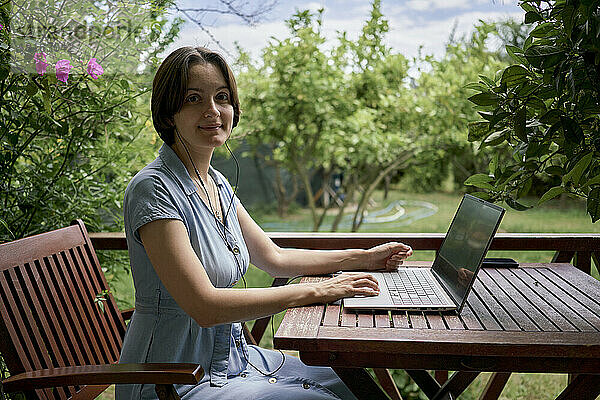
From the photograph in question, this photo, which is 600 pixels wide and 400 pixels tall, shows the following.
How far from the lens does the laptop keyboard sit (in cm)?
158

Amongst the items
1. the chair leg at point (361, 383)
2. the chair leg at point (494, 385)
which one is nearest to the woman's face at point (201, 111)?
the chair leg at point (361, 383)

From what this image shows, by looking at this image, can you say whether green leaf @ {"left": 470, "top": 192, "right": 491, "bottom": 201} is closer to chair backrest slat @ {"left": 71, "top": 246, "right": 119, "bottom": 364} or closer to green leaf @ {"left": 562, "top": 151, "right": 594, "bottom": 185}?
green leaf @ {"left": 562, "top": 151, "right": 594, "bottom": 185}

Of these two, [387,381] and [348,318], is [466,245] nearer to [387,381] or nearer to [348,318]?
[348,318]

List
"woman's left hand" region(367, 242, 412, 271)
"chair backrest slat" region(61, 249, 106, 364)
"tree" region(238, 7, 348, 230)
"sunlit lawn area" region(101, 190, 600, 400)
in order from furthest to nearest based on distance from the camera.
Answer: "sunlit lawn area" region(101, 190, 600, 400), "tree" region(238, 7, 348, 230), "woman's left hand" region(367, 242, 412, 271), "chair backrest slat" region(61, 249, 106, 364)

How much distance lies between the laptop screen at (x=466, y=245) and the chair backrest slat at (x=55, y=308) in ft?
3.50

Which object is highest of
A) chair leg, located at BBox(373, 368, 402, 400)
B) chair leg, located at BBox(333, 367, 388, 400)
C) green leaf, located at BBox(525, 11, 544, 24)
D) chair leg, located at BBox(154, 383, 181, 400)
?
green leaf, located at BBox(525, 11, 544, 24)

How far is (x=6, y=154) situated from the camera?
2.12 m

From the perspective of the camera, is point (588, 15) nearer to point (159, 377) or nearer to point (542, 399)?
point (159, 377)

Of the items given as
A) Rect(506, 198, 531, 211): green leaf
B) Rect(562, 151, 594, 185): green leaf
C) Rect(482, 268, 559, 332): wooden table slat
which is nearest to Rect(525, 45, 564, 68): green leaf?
Rect(562, 151, 594, 185): green leaf

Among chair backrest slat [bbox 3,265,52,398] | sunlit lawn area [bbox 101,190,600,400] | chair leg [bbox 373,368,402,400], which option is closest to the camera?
chair backrest slat [bbox 3,265,52,398]

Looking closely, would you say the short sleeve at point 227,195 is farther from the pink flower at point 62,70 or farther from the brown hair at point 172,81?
the pink flower at point 62,70

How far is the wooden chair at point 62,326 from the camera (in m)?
1.37

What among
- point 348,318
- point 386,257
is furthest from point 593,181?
point 386,257

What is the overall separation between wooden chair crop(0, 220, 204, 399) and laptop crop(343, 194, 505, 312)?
0.55 m
